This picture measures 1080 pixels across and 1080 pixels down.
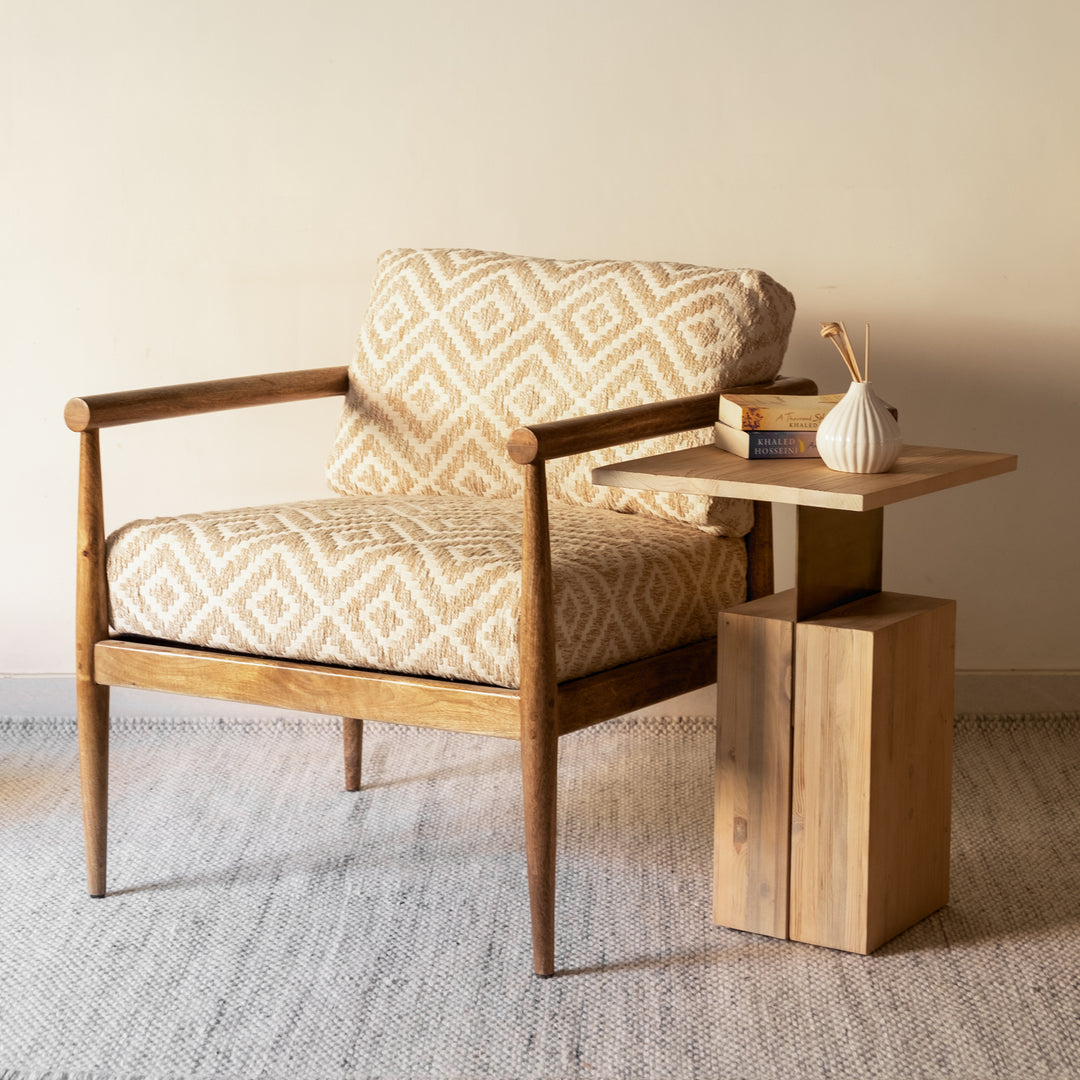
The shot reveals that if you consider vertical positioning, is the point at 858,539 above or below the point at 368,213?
below

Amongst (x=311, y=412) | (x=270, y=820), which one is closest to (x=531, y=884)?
(x=270, y=820)

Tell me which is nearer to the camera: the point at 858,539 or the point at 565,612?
the point at 565,612

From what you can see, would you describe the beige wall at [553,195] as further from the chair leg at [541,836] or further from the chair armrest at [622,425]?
the chair leg at [541,836]

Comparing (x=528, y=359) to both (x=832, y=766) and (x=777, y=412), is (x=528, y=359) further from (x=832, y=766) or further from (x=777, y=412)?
(x=832, y=766)

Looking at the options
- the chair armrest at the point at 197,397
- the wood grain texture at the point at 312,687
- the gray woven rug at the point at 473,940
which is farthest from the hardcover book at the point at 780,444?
the chair armrest at the point at 197,397

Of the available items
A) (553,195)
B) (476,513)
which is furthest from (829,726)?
(553,195)

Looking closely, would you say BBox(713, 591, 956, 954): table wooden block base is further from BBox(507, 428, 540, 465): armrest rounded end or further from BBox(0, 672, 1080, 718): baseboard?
BBox(0, 672, 1080, 718): baseboard

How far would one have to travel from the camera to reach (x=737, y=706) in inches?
61.2

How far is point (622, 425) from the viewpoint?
1507mm

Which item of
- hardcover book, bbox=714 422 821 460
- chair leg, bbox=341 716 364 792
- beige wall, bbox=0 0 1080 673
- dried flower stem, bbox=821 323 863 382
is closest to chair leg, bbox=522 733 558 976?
hardcover book, bbox=714 422 821 460

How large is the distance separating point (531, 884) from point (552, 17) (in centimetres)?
143

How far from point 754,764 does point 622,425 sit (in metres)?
0.42

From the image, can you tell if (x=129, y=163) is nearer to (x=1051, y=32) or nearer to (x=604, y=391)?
A: (x=604, y=391)

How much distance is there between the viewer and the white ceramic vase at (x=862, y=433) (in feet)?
4.74
